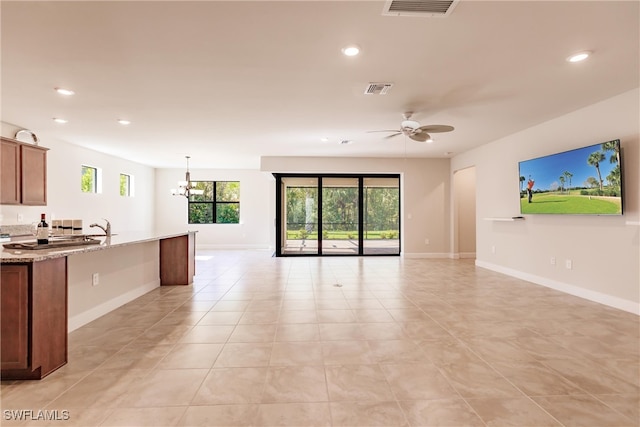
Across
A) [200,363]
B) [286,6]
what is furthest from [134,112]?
[200,363]

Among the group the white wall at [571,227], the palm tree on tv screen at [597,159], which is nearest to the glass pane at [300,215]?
the white wall at [571,227]

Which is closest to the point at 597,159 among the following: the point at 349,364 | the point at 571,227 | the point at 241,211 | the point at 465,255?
the point at 571,227

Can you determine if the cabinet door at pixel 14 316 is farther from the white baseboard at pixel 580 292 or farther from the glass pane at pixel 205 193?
the glass pane at pixel 205 193

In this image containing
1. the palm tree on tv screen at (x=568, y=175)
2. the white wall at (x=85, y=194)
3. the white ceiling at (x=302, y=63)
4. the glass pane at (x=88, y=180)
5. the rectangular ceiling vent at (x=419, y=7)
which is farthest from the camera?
the glass pane at (x=88, y=180)

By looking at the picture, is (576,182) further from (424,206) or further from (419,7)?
(424,206)

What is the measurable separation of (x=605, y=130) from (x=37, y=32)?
19.6 feet

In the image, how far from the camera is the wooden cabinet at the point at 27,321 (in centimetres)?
212

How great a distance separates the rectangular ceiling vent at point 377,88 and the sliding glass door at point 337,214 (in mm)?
4722

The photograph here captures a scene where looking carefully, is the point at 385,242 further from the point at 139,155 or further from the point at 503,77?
the point at 139,155

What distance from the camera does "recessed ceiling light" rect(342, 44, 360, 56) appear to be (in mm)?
2655

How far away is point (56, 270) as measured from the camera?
2.40 m

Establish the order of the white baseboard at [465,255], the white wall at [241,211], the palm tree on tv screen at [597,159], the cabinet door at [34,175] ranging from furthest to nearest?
the white wall at [241,211]
the white baseboard at [465,255]
the cabinet door at [34,175]
the palm tree on tv screen at [597,159]

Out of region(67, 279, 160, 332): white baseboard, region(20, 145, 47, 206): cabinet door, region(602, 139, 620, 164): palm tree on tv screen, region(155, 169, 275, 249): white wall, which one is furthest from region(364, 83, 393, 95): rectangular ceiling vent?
region(155, 169, 275, 249): white wall

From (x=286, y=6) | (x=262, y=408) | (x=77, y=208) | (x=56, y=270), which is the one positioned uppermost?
(x=286, y=6)
